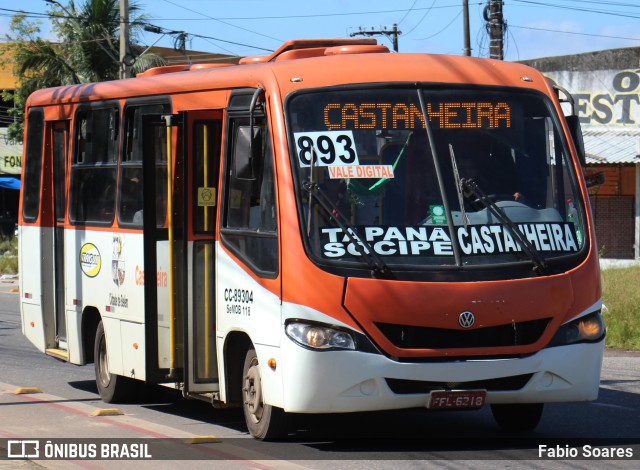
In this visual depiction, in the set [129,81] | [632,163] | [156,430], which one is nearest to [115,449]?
[156,430]

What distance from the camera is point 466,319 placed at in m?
8.64

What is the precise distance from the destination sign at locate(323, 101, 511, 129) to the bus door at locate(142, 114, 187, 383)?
1.77m

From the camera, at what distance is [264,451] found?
8.98m

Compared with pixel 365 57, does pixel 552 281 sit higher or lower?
lower

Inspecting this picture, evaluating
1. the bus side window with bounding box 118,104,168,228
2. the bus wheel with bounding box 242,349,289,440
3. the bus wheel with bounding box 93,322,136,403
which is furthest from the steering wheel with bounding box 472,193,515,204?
the bus wheel with bounding box 93,322,136,403

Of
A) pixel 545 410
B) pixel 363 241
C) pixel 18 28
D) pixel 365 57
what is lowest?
pixel 545 410

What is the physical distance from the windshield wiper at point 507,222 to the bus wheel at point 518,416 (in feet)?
4.91

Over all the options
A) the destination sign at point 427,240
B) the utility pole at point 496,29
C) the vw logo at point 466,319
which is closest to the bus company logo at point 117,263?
the destination sign at point 427,240

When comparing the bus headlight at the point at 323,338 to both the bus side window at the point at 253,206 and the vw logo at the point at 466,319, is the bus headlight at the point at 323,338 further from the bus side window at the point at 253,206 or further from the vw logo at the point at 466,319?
the vw logo at the point at 466,319

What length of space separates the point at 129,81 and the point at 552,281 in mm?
4945

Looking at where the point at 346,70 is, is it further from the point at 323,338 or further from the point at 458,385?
the point at 458,385

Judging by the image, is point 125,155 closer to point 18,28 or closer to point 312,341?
point 312,341

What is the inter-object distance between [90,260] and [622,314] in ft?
30.8

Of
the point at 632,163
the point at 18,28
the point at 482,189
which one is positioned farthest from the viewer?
the point at 18,28
